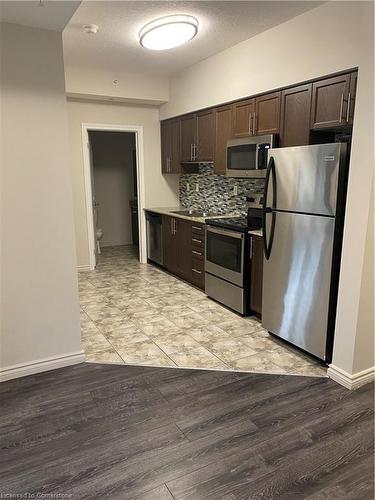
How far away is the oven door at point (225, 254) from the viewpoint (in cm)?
357

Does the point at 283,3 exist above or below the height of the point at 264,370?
above

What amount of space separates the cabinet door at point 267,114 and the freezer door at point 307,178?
60 centimetres

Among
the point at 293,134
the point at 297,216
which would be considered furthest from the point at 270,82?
the point at 297,216

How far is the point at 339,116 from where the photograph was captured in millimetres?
2697

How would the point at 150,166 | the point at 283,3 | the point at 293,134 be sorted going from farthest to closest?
the point at 150,166, the point at 293,134, the point at 283,3

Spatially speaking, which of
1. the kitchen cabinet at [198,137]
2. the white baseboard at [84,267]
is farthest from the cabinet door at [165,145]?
the white baseboard at [84,267]

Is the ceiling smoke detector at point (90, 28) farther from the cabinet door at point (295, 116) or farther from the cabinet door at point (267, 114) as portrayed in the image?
the cabinet door at point (295, 116)

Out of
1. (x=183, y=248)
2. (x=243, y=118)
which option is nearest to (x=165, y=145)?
(x=183, y=248)

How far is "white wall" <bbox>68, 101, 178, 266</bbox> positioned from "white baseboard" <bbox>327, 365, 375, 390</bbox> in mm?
3921

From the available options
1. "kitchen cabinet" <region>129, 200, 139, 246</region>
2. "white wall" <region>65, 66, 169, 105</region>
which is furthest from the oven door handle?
"kitchen cabinet" <region>129, 200, 139, 246</region>

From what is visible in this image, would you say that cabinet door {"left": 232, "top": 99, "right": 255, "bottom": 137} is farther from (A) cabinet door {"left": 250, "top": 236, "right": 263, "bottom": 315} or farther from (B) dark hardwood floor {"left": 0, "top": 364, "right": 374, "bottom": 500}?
(B) dark hardwood floor {"left": 0, "top": 364, "right": 374, "bottom": 500}

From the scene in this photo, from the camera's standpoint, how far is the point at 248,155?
3627mm

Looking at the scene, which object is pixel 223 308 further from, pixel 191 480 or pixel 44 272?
pixel 191 480

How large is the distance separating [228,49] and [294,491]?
390 cm
